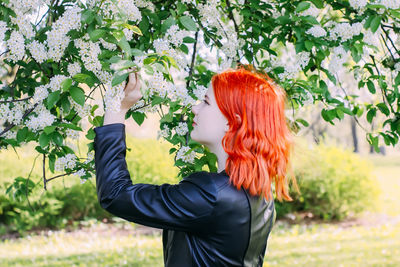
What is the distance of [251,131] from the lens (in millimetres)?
1511

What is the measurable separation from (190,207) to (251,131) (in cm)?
34

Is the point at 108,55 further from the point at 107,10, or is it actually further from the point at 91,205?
the point at 91,205

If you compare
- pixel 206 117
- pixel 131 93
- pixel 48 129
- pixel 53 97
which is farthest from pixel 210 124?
pixel 48 129

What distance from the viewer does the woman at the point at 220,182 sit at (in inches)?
55.5

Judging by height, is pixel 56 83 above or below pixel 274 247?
above

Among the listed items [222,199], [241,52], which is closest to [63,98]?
[222,199]

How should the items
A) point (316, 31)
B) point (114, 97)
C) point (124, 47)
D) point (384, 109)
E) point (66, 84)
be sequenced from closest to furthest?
point (114, 97), point (124, 47), point (66, 84), point (316, 31), point (384, 109)

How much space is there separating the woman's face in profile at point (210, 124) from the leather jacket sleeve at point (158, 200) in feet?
0.61

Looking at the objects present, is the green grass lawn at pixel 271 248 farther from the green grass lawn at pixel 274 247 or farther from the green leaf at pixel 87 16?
the green leaf at pixel 87 16

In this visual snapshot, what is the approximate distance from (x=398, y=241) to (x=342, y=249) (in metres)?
1.13

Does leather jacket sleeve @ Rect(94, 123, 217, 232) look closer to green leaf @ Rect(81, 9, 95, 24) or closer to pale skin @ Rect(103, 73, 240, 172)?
pale skin @ Rect(103, 73, 240, 172)

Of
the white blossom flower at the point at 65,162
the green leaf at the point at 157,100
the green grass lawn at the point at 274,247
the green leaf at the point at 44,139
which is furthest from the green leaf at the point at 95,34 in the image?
the green grass lawn at the point at 274,247

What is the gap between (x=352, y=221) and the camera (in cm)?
841

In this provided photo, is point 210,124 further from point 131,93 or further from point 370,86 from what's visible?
point 370,86
